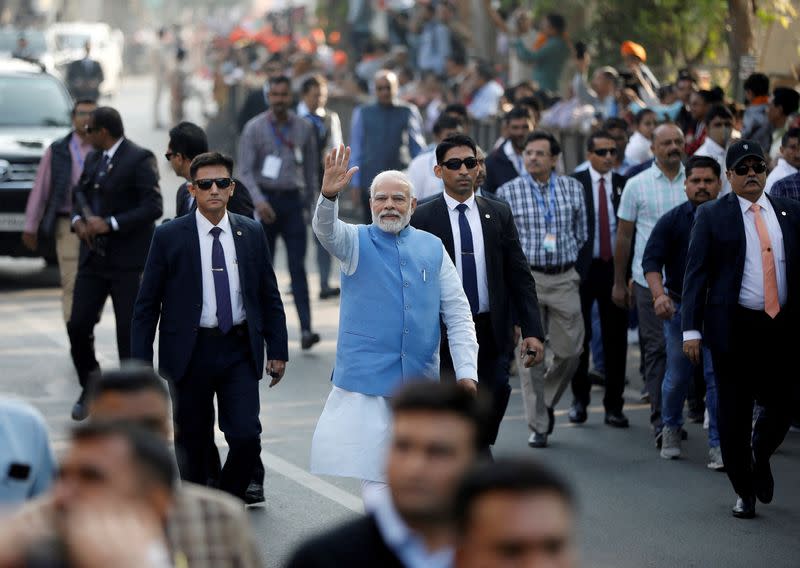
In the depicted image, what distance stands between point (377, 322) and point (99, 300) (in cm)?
366

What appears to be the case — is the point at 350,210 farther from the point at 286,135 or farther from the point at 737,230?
the point at 737,230

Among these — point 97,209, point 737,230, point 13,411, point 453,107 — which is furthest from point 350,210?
point 13,411

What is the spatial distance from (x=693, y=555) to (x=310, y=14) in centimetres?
3935

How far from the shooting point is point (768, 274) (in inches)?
343

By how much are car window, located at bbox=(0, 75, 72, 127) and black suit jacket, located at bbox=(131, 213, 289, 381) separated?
10192 millimetres

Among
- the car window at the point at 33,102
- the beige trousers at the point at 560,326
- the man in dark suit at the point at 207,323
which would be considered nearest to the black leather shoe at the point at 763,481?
the beige trousers at the point at 560,326

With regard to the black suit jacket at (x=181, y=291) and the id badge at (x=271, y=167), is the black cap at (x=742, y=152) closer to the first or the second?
the black suit jacket at (x=181, y=291)

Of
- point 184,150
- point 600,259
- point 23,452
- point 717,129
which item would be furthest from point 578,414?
point 23,452

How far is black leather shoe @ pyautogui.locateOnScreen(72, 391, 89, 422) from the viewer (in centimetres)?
1071

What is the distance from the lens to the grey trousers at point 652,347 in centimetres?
1061

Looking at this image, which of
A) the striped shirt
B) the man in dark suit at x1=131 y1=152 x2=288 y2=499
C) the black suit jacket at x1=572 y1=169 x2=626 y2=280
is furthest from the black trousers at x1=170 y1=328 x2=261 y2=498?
the black suit jacket at x1=572 y1=169 x2=626 y2=280

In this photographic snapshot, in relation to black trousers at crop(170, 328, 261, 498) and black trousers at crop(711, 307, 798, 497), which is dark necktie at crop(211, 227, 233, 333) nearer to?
black trousers at crop(170, 328, 261, 498)

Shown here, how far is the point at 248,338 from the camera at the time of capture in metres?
8.06

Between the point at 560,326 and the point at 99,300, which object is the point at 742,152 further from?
the point at 99,300
